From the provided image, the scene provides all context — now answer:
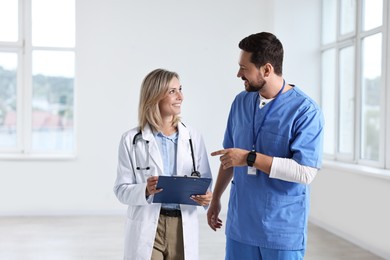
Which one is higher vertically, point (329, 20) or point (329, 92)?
point (329, 20)

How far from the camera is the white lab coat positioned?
204 cm

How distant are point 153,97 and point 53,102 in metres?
4.44

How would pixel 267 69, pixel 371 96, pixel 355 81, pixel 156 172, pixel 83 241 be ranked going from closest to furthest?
pixel 267 69 < pixel 156 172 < pixel 83 241 < pixel 371 96 < pixel 355 81

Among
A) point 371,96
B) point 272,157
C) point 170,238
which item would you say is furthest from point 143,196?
point 371,96

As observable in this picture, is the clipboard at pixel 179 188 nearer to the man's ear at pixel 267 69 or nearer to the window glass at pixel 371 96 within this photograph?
the man's ear at pixel 267 69

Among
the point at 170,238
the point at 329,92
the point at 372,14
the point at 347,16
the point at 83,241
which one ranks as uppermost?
the point at 347,16

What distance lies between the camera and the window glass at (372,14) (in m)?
4.75

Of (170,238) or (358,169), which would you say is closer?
(170,238)

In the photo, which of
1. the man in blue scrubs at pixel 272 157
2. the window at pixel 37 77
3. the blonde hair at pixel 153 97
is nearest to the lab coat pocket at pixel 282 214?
the man in blue scrubs at pixel 272 157

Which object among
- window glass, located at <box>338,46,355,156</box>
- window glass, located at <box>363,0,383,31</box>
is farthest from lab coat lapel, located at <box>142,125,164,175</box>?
window glass, located at <box>338,46,355,156</box>

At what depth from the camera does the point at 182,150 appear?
2125 millimetres

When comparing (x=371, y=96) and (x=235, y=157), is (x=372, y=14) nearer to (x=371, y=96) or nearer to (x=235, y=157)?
(x=371, y=96)

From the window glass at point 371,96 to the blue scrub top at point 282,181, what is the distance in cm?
305

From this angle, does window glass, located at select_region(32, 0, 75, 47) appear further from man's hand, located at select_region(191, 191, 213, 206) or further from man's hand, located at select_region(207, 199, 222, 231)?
man's hand, located at select_region(191, 191, 213, 206)
